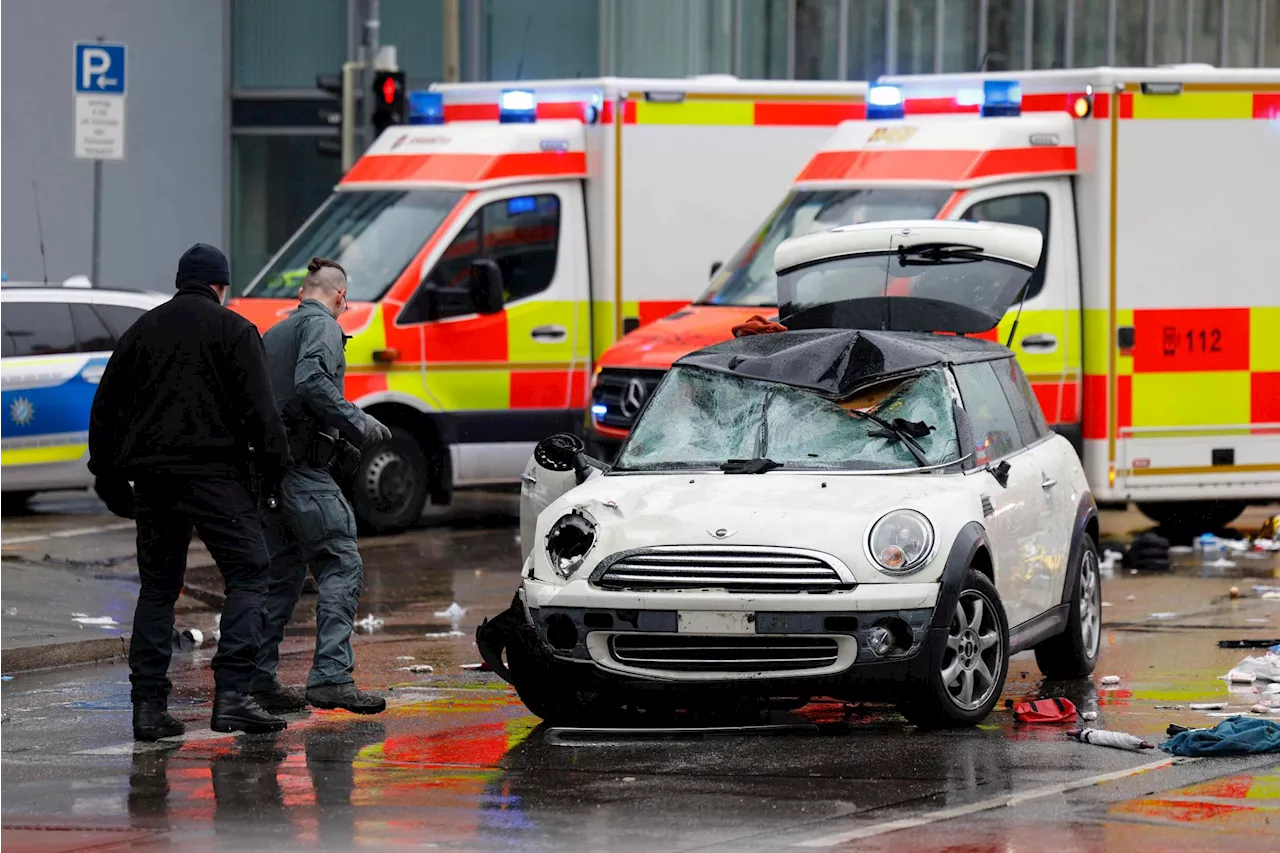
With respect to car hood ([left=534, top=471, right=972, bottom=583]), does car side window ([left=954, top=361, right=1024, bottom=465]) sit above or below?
above

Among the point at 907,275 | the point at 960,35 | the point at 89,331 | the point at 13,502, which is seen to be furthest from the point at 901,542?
the point at 960,35

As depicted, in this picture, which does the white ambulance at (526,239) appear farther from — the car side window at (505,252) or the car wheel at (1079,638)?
the car wheel at (1079,638)

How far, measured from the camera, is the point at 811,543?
26.2 feet

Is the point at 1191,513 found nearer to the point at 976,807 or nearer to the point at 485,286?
the point at 485,286

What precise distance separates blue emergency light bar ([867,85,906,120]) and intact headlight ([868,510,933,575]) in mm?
7127

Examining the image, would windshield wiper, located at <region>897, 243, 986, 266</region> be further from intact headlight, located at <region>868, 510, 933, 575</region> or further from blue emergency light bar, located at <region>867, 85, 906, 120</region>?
intact headlight, located at <region>868, 510, 933, 575</region>

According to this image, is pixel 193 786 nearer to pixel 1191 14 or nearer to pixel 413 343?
pixel 413 343

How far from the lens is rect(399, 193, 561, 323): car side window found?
15422 mm

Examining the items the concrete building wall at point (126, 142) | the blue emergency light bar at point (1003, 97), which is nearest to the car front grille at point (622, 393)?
the blue emergency light bar at point (1003, 97)

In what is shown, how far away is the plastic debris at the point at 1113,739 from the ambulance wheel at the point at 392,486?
315 inches

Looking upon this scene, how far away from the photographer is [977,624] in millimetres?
8352

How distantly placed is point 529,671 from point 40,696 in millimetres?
2320

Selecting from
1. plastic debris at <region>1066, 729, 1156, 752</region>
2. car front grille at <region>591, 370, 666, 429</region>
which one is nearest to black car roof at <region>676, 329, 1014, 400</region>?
plastic debris at <region>1066, 729, 1156, 752</region>

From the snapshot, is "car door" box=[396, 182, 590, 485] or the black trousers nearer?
the black trousers
